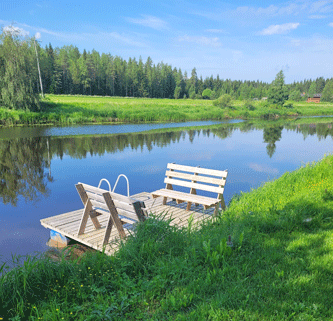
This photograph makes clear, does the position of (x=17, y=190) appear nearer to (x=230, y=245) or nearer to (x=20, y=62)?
(x=230, y=245)

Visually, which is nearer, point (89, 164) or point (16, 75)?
point (89, 164)

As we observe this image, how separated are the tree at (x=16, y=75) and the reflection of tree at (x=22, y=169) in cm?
1256

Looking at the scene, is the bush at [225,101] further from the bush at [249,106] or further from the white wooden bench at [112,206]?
the white wooden bench at [112,206]

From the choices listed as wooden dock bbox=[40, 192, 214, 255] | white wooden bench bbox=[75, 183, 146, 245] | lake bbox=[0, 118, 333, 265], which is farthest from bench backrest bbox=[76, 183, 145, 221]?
lake bbox=[0, 118, 333, 265]

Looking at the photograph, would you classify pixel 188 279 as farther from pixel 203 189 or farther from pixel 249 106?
pixel 249 106

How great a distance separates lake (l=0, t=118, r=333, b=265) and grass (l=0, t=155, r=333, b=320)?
3075 millimetres

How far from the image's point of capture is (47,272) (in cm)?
359

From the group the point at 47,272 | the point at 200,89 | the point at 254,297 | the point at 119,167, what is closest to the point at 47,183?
the point at 119,167

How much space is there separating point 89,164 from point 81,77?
7586 cm

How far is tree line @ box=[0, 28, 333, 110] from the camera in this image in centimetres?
3111

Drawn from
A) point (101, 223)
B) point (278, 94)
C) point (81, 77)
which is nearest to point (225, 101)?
point (278, 94)

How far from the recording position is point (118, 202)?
500 cm

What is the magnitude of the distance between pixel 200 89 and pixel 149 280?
134937 millimetres

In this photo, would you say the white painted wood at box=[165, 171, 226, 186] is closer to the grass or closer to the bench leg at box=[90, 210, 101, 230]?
the grass
